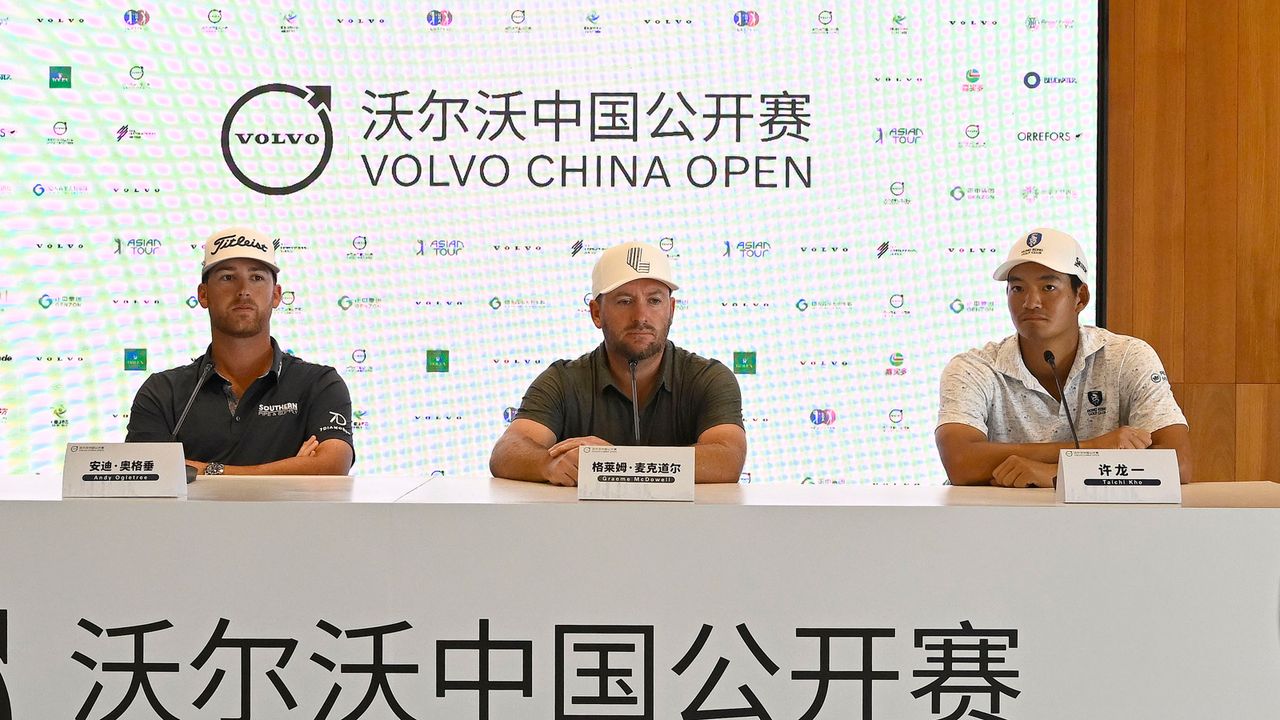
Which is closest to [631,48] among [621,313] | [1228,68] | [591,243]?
[591,243]

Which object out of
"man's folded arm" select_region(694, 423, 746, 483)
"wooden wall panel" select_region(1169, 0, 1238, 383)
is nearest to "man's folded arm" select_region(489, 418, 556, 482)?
"man's folded arm" select_region(694, 423, 746, 483)

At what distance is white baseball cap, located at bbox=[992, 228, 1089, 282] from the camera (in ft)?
7.16

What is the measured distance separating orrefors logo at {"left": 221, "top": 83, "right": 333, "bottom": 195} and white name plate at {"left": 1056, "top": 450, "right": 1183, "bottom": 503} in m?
2.56

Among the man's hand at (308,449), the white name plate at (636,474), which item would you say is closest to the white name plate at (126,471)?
the white name plate at (636,474)

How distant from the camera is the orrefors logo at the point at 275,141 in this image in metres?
3.17

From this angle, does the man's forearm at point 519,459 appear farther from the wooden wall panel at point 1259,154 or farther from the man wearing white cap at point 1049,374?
the wooden wall panel at point 1259,154

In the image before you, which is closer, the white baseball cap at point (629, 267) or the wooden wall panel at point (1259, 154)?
the white baseball cap at point (629, 267)

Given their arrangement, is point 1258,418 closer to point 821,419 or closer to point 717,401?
point 821,419

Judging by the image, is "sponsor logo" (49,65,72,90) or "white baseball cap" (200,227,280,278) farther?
"sponsor logo" (49,65,72,90)

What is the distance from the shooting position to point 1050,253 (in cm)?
219

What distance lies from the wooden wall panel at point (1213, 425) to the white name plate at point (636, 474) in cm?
255

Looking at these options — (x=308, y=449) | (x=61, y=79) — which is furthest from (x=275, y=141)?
(x=308, y=449)

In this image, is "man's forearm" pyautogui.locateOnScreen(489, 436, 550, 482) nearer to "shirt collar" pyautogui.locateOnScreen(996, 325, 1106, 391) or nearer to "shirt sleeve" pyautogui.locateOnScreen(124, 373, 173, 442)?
"shirt sleeve" pyautogui.locateOnScreen(124, 373, 173, 442)

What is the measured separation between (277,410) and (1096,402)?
1928 mm
